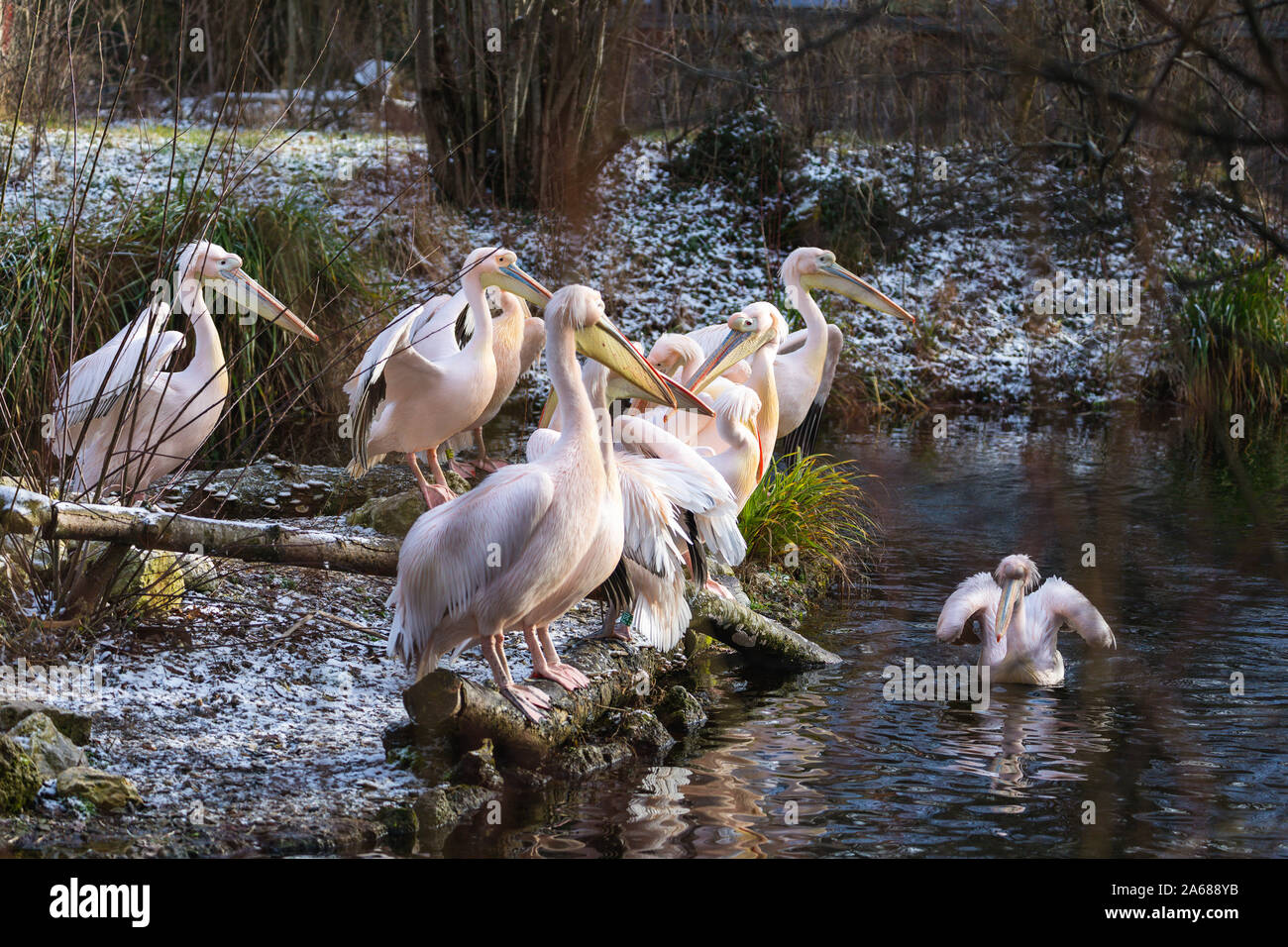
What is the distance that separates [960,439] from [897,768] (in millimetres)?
8025

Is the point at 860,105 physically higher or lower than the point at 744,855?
higher

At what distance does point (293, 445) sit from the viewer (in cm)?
1037

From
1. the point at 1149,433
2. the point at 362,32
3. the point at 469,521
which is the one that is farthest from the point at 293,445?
the point at 362,32

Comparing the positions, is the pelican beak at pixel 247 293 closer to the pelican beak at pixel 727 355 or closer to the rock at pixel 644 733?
the pelican beak at pixel 727 355

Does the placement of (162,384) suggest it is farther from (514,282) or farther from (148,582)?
(514,282)

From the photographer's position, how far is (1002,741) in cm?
493

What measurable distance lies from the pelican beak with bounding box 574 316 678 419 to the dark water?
139 centimetres

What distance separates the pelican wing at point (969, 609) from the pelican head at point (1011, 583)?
4 centimetres

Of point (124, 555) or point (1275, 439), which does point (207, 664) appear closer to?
point (124, 555)

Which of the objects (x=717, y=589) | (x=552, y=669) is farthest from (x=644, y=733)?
(x=717, y=589)

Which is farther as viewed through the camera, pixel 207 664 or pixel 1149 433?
pixel 1149 433

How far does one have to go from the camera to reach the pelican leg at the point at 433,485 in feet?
21.6

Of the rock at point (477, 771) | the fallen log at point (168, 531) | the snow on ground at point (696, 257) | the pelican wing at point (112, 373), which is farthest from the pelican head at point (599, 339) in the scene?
the snow on ground at point (696, 257)

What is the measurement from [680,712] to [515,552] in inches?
52.3
